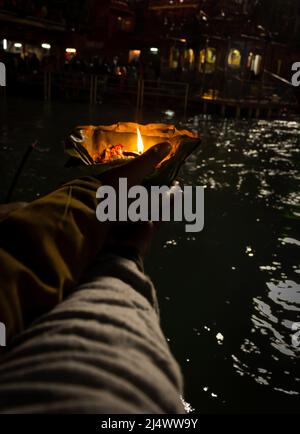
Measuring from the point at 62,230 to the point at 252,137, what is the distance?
61.1ft

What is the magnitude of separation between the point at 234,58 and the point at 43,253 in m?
31.4

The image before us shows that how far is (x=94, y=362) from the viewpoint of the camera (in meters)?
0.78

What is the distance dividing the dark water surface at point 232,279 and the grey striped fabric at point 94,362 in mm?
2839

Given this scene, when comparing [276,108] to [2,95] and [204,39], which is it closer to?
[204,39]

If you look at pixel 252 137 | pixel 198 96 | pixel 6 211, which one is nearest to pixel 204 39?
pixel 198 96

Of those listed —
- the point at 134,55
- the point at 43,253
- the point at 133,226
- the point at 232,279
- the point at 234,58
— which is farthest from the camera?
the point at 134,55

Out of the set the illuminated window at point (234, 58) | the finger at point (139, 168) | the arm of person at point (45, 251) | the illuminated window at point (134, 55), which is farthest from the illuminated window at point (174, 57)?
the arm of person at point (45, 251)

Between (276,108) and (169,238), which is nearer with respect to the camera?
(169,238)

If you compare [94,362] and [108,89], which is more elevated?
[94,362]

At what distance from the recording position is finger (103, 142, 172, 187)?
1.46m

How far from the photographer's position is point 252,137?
61.3 feet

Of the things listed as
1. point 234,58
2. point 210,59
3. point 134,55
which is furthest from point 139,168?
point 134,55

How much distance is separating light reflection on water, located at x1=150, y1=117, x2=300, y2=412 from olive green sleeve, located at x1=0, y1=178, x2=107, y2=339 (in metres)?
2.79

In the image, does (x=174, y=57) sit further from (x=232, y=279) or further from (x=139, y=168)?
(x=139, y=168)
